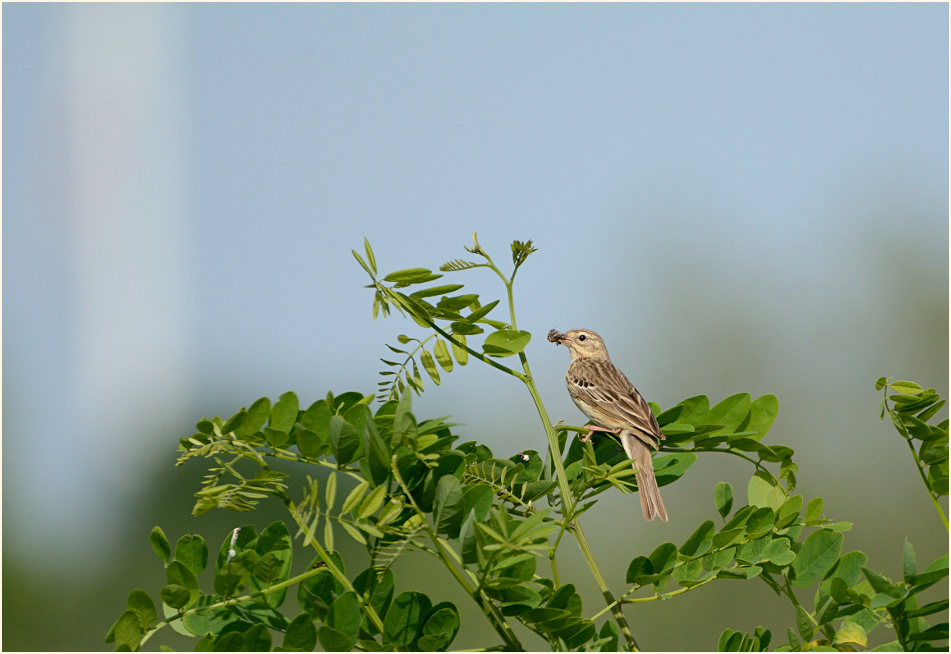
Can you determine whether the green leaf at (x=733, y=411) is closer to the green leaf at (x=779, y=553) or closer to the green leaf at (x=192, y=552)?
the green leaf at (x=779, y=553)

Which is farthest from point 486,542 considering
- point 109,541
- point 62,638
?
point 109,541

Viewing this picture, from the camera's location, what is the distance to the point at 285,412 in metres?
1.04

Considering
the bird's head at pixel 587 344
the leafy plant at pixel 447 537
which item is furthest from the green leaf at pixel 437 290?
the bird's head at pixel 587 344

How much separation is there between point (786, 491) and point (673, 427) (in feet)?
0.61

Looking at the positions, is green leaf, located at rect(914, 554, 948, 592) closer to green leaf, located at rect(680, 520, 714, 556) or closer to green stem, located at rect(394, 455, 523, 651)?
green leaf, located at rect(680, 520, 714, 556)

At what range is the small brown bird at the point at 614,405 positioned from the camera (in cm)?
139

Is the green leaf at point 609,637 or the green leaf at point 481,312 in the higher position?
the green leaf at point 481,312

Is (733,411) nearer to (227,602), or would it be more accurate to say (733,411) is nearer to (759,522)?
(759,522)

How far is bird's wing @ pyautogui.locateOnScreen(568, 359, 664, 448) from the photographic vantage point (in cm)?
181

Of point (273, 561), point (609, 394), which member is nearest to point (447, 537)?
point (273, 561)

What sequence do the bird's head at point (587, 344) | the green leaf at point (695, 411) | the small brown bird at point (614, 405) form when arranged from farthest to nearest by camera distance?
the bird's head at point (587, 344), the small brown bird at point (614, 405), the green leaf at point (695, 411)

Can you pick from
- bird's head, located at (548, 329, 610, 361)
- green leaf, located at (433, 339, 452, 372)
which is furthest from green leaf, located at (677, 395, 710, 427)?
bird's head, located at (548, 329, 610, 361)

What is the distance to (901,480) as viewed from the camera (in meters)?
10.0

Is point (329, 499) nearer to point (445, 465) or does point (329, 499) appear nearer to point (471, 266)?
point (445, 465)
